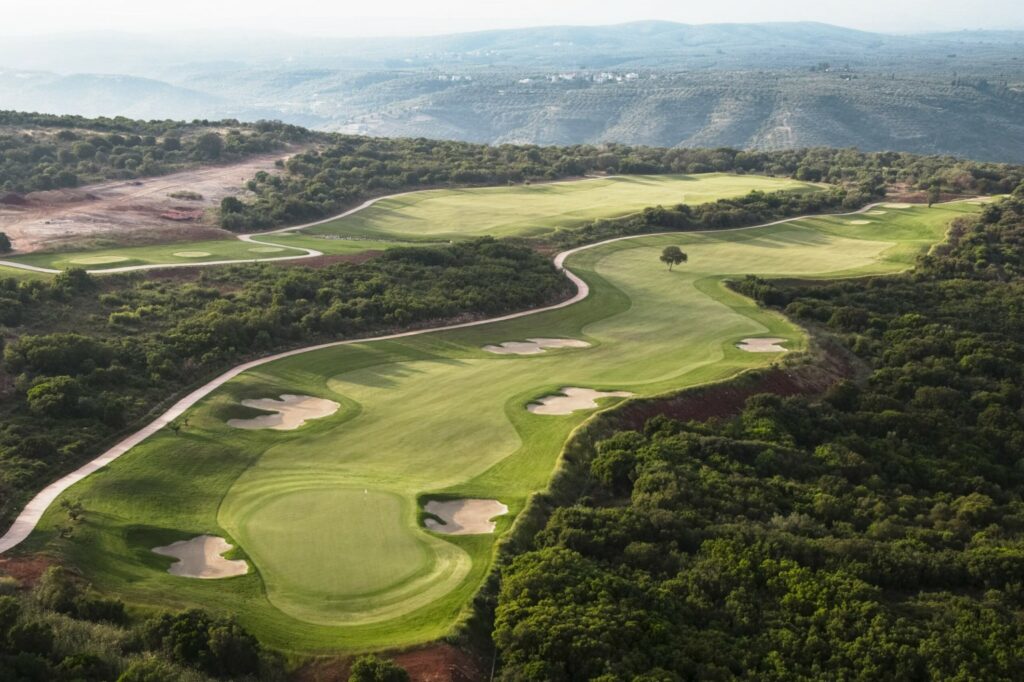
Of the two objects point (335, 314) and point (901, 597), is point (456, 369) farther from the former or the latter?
point (901, 597)

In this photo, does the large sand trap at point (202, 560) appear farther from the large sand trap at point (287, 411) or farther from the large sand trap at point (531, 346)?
the large sand trap at point (531, 346)

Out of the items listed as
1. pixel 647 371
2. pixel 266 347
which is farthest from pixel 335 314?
pixel 647 371

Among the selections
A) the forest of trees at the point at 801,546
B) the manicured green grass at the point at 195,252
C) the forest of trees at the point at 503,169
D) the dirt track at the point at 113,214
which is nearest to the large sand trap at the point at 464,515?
the forest of trees at the point at 801,546

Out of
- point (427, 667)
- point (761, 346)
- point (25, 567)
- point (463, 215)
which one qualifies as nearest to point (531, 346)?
point (761, 346)

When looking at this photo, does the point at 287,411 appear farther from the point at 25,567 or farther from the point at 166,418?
the point at 25,567

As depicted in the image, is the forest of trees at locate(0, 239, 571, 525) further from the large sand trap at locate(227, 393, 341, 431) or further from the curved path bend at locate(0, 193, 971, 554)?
the large sand trap at locate(227, 393, 341, 431)

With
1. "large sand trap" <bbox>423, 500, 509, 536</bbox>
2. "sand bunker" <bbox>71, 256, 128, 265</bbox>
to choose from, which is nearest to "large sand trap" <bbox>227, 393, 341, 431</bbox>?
"large sand trap" <bbox>423, 500, 509, 536</bbox>
